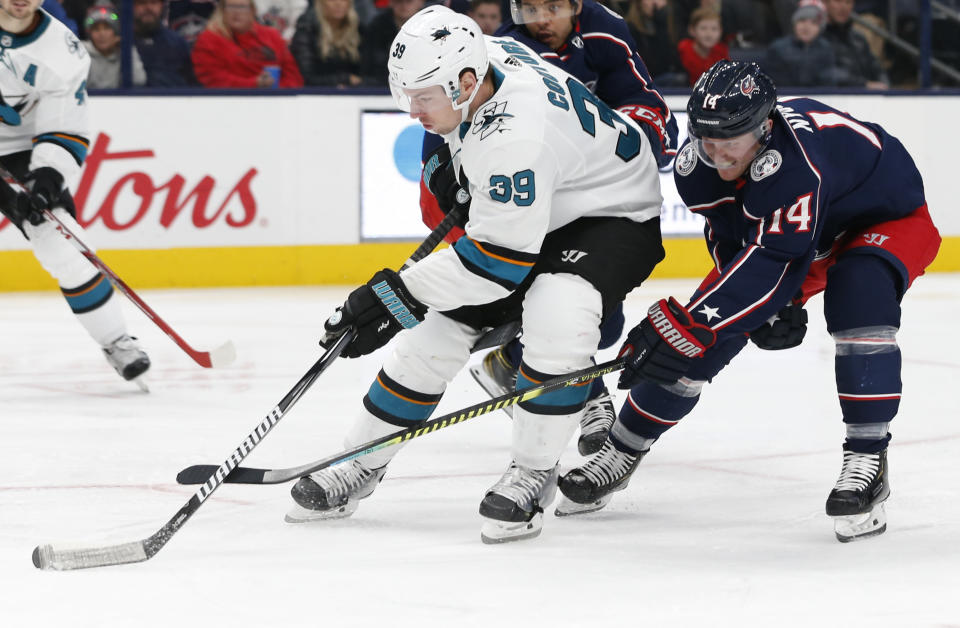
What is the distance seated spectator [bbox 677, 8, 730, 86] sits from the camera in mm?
6781

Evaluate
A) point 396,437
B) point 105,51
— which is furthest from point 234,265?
point 396,437

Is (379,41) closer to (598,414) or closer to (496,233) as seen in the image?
(598,414)

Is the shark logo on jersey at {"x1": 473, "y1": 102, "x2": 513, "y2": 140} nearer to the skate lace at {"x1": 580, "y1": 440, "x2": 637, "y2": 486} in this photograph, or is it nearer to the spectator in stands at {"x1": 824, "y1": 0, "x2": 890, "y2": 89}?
the skate lace at {"x1": 580, "y1": 440, "x2": 637, "y2": 486}

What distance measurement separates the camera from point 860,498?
2.26m

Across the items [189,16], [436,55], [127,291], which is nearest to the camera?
[436,55]

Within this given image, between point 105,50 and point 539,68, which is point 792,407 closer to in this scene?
point 539,68

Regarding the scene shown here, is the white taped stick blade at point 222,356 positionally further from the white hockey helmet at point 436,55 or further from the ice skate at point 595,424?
the white hockey helmet at point 436,55

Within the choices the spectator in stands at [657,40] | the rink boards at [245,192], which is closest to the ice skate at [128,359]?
the rink boards at [245,192]

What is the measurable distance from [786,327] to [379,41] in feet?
14.5

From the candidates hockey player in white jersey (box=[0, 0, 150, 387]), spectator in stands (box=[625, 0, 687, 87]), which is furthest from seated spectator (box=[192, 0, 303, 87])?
hockey player in white jersey (box=[0, 0, 150, 387])

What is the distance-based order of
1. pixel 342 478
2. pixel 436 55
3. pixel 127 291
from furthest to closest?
pixel 127 291 → pixel 342 478 → pixel 436 55

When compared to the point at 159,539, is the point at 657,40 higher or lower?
lower

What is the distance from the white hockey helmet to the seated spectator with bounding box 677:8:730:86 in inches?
185

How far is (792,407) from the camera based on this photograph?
11.6 feet
